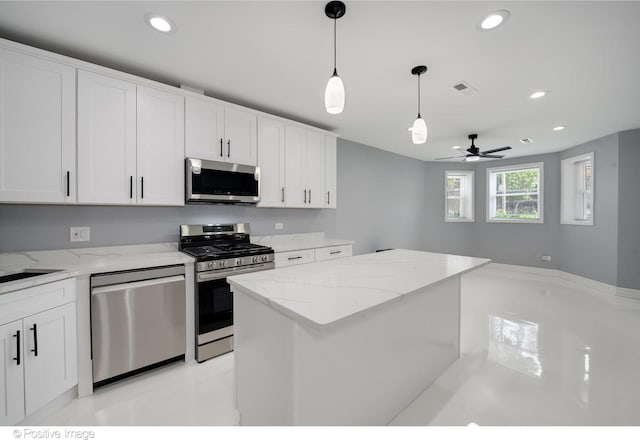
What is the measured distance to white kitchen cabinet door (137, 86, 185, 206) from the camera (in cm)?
226

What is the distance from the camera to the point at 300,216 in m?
3.81

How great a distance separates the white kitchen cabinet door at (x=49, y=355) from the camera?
5.01 ft

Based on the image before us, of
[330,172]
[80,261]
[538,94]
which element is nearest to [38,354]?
[80,261]

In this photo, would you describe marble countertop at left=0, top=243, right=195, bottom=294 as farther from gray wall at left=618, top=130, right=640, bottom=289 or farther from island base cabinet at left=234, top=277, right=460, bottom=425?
gray wall at left=618, top=130, right=640, bottom=289

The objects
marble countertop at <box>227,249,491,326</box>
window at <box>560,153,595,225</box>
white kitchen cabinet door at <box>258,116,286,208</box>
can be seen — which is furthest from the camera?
window at <box>560,153,595,225</box>

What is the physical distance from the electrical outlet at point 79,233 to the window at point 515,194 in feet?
23.2

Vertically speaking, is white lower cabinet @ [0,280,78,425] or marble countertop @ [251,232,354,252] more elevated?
marble countertop @ [251,232,354,252]

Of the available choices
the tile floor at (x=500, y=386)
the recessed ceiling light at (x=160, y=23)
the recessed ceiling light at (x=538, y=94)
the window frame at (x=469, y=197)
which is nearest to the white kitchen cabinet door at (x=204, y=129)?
the recessed ceiling light at (x=160, y=23)

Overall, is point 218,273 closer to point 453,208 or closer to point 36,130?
point 36,130

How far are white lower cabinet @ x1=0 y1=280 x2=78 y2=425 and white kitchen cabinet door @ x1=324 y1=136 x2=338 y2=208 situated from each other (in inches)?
108

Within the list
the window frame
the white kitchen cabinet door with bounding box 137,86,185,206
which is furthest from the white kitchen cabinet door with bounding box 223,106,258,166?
the window frame

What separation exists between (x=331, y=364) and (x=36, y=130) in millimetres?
2510
